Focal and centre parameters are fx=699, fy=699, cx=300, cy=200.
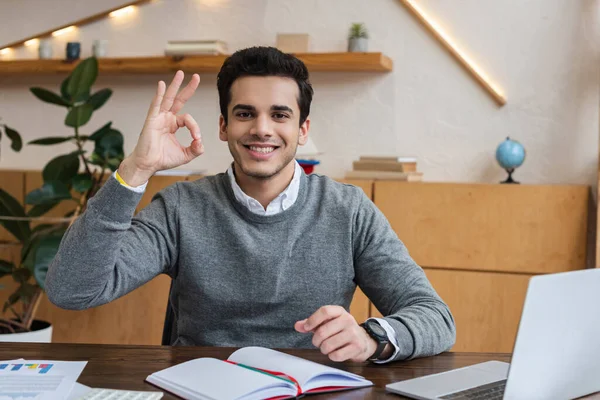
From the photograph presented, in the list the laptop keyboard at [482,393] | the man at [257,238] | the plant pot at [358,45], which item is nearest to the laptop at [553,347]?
the laptop keyboard at [482,393]

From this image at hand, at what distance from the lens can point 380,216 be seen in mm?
1814

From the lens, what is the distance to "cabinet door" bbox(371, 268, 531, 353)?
2.99m

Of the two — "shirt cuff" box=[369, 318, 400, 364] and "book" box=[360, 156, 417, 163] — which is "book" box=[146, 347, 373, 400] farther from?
"book" box=[360, 156, 417, 163]

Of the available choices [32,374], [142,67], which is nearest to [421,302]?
[32,374]

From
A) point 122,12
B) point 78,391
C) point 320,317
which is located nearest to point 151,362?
point 78,391

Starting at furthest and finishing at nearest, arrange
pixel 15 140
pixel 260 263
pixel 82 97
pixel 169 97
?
pixel 15 140 → pixel 82 97 → pixel 260 263 → pixel 169 97

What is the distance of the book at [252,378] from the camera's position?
1.09 meters

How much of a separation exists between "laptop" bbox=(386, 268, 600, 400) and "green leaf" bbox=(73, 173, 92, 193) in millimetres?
2166

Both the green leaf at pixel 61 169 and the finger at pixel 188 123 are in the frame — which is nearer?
the finger at pixel 188 123

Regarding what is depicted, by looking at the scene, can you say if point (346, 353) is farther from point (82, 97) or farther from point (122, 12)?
point (122, 12)

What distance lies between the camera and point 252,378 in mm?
1130

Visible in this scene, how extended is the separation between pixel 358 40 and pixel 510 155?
919 mm

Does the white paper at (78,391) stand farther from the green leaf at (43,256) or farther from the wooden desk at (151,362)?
the green leaf at (43,256)

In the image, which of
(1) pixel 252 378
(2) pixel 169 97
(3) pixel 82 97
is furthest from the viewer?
(3) pixel 82 97
